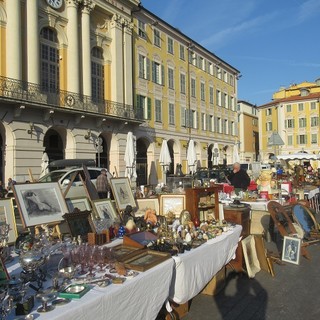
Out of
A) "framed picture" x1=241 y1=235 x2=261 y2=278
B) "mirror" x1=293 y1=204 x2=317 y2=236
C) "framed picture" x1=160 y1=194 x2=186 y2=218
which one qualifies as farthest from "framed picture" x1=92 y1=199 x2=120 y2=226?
"mirror" x1=293 y1=204 x2=317 y2=236

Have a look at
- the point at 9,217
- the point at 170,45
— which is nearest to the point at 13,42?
the point at 9,217

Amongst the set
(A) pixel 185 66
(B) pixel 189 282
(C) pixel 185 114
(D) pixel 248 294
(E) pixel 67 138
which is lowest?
(D) pixel 248 294

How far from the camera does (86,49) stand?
2088cm

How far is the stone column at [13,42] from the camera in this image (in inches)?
653

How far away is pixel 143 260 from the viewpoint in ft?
10.9

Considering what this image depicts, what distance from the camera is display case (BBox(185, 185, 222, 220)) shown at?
5.53m

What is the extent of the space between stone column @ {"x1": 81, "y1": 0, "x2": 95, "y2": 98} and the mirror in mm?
15901

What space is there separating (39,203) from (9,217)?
0.40 metres

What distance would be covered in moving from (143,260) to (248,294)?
2.28m

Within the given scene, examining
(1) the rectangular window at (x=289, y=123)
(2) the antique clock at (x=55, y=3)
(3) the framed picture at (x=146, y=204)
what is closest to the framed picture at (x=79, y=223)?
(3) the framed picture at (x=146, y=204)

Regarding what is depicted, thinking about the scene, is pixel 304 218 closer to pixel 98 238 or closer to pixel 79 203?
pixel 79 203

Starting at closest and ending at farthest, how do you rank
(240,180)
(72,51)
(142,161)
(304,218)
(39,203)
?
(39,203)
(304,218)
(240,180)
(72,51)
(142,161)

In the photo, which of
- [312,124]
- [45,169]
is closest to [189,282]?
[45,169]

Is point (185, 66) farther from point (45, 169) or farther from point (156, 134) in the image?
point (45, 169)
